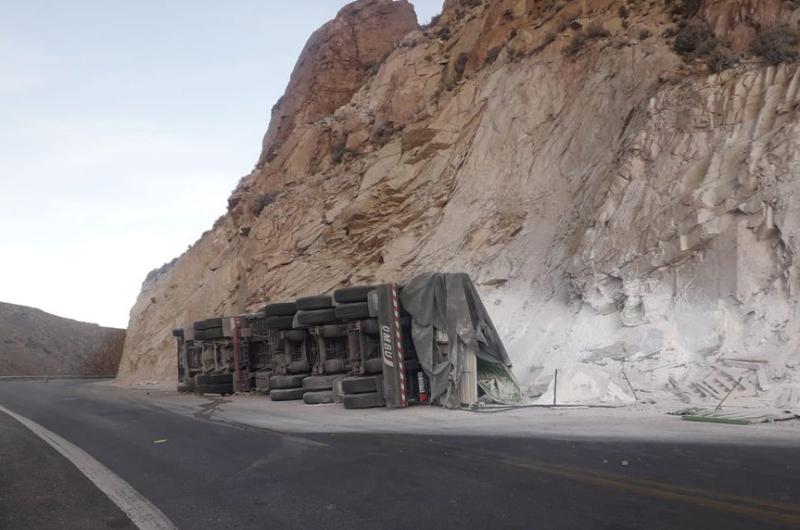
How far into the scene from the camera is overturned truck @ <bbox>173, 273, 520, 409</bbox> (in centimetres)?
1290

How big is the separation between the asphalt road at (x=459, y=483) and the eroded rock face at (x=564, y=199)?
423cm

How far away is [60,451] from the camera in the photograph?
10.1 m

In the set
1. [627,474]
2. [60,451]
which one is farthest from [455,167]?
[627,474]

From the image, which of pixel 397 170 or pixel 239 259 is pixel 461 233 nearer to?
pixel 397 170

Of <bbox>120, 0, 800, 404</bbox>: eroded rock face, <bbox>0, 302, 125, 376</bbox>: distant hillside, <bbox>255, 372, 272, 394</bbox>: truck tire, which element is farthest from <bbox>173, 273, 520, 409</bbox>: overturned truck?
<bbox>0, 302, 125, 376</bbox>: distant hillside

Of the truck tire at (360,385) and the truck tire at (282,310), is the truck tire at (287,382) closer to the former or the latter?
the truck tire at (282,310)

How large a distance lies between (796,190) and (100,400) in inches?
768

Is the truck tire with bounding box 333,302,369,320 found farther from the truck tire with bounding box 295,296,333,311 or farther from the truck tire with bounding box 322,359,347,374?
the truck tire with bounding box 322,359,347,374

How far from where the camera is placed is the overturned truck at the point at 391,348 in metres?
12.9

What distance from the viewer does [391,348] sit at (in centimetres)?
1348

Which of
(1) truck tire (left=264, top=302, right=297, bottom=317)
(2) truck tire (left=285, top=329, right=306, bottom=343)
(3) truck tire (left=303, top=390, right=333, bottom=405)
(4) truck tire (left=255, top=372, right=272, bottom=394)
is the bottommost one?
(3) truck tire (left=303, top=390, right=333, bottom=405)

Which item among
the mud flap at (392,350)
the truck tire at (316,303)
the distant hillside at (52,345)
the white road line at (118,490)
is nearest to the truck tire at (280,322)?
the truck tire at (316,303)

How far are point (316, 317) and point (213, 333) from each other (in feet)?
19.1

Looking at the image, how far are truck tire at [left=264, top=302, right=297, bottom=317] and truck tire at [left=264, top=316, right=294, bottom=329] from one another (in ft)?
0.42
